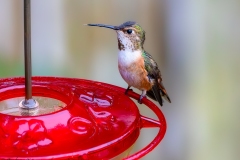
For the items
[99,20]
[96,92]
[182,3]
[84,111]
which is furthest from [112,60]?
[84,111]

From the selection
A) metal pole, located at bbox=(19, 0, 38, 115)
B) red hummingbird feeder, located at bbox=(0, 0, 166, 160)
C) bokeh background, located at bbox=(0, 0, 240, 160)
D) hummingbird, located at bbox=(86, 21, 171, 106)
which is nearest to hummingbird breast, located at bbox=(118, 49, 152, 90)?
hummingbird, located at bbox=(86, 21, 171, 106)

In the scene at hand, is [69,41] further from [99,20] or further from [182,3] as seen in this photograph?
[182,3]

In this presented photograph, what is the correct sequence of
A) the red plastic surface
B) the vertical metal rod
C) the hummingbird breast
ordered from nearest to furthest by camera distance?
the red plastic surface
the vertical metal rod
the hummingbird breast

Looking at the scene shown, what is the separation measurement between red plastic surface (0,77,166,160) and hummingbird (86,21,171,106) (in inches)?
28.6

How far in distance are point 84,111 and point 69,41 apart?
2.76 meters

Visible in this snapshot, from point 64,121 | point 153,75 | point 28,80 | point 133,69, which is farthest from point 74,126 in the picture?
point 153,75

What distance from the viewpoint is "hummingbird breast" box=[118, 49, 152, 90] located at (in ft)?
9.24

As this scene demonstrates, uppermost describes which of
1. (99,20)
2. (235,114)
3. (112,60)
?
(99,20)

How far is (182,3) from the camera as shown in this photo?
451cm

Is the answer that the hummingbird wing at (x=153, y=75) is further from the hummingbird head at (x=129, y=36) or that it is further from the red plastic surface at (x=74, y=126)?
the red plastic surface at (x=74, y=126)

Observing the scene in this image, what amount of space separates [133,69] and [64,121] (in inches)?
48.3

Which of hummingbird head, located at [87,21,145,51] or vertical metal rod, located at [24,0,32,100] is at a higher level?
vertical metal rod, located at [24,0,32,100]

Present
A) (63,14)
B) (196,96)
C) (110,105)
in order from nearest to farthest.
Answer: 1. (110,105)
2. (63,14)
3. (196,96)

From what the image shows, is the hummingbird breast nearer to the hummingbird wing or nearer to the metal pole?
the hummingbird wing
